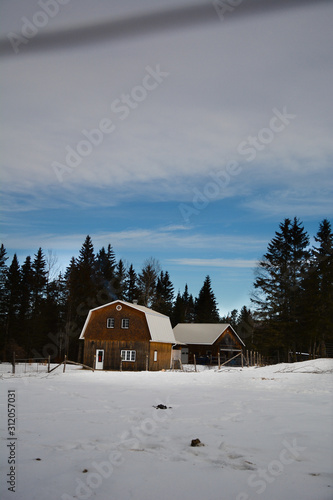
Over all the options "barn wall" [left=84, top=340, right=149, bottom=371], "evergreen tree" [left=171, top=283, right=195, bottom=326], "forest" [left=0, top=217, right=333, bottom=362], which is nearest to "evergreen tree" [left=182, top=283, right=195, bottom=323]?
"evergreen tree" [left=171, top=283, right=195, bottom=326]

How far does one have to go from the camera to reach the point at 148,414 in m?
10.3

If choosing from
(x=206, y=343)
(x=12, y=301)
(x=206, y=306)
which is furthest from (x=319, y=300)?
(x=206, y=306)

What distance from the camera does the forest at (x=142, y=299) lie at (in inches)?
1654

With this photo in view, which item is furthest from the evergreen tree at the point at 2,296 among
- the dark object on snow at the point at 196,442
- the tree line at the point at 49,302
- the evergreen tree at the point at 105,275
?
the dark object on snow at the point at 196,442

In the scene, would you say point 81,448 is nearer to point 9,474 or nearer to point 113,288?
point 9,474

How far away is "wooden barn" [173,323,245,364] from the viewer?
168ft

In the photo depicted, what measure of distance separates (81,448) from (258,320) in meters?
40.6

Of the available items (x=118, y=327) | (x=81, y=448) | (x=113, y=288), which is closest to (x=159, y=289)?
(x=113, y=288)

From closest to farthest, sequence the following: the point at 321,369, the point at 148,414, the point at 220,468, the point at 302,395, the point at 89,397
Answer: the point at 220,468, the point at 148,414, the point at 89,397, the point at 302,395, the point at 321,369

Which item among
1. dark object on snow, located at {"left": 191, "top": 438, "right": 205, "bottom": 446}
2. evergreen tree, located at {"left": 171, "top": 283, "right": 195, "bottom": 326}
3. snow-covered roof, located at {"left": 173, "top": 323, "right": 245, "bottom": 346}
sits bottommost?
dark object on snow, located at {"left": 191, "top": 438, "right": 205, "bottom": 446}

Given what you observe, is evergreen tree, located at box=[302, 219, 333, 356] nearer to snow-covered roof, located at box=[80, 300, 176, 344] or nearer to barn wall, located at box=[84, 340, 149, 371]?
snow-covered roof, located at box=[80, 300, 176, 344]

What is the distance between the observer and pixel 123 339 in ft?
123

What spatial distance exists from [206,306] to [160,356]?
136 feet

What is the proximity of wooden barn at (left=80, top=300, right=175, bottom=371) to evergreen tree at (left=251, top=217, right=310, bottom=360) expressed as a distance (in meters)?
12.1
